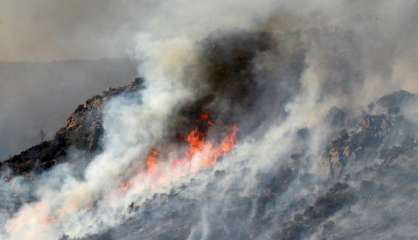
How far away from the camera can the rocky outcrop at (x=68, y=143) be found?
6669 cm

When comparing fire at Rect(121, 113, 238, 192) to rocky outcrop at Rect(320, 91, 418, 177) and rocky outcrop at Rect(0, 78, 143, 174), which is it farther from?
rocky outcrop at Rect(320, 91, 418, 177)

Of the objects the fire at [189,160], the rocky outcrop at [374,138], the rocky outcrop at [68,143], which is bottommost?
the rocky outcrop at [374,138]

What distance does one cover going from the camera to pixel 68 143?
230 feet

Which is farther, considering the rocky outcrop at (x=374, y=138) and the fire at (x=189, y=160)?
the fire at (x=189, y=160)

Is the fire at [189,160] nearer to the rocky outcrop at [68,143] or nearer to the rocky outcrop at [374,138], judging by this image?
the rocky outcrop at [68,143]

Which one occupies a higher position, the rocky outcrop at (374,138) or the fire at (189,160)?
the fire at (189,160)

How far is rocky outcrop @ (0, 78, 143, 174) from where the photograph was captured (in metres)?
66.7

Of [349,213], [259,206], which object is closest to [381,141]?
[349,213]

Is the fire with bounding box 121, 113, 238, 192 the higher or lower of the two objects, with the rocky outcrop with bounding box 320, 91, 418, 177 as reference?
higher

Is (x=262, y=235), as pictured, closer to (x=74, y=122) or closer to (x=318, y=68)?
(x=318, y=68)

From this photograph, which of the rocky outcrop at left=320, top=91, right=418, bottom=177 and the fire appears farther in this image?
the fire

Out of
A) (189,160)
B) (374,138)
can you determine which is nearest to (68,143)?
(189,160)

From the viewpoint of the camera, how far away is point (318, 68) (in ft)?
215

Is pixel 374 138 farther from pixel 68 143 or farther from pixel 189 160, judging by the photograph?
pixel 68 143
